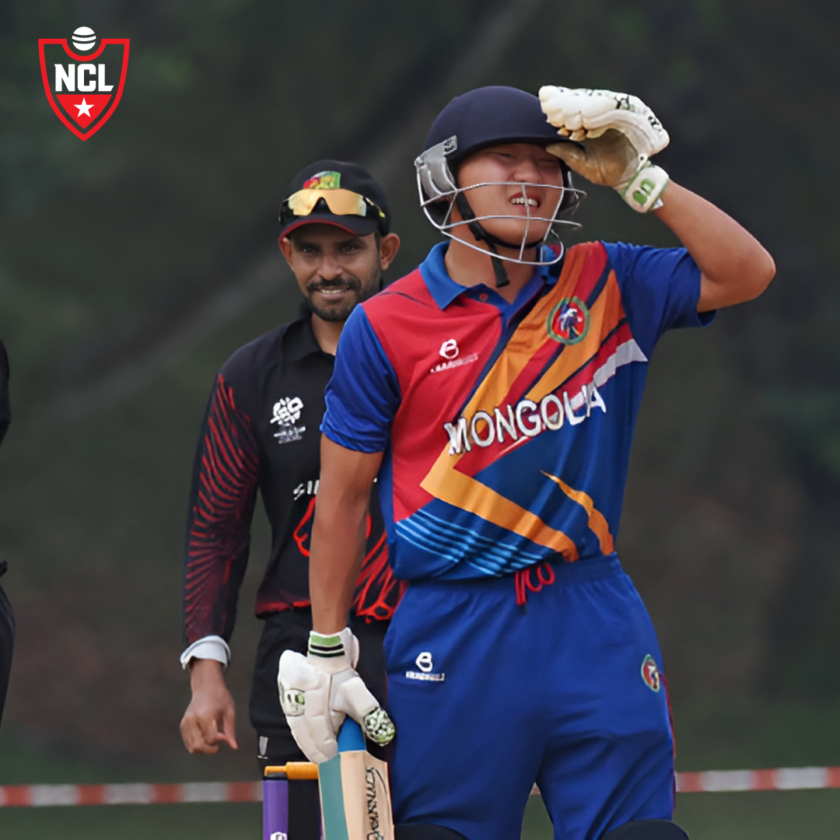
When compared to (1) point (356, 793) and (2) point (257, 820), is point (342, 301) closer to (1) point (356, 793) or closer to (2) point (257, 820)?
(1) point (356, 793)

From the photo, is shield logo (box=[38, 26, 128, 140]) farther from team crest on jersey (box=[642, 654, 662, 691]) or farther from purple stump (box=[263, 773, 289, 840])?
team crest on jersey (box=[642, 654, 662, 691])

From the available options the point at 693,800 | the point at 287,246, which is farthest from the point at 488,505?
the point at 693,800

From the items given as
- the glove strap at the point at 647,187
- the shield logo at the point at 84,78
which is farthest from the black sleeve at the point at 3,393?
the shield logo at the point at 84,78

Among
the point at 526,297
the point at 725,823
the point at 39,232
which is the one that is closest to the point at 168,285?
the point at 39,232

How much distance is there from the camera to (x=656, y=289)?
3.94 m

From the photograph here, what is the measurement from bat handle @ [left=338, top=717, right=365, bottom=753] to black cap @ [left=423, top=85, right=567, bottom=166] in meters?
1.33

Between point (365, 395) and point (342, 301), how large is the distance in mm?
1556

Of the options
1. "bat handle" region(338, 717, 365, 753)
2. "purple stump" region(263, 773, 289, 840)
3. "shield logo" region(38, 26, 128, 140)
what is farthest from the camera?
"shield logo" region(38, 26, 128, 140)

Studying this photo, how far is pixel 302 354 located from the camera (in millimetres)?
5508

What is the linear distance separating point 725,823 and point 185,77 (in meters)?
8.25

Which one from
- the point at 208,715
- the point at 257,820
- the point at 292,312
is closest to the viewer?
the point at 208,715

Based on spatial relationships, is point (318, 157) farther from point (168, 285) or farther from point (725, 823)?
point (725, 823)

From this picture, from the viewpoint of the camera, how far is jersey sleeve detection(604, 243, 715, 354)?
390 cm

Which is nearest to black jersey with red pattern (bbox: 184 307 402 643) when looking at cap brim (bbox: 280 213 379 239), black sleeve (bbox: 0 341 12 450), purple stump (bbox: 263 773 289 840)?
cap brim (bbox: 280 213 379 239)
